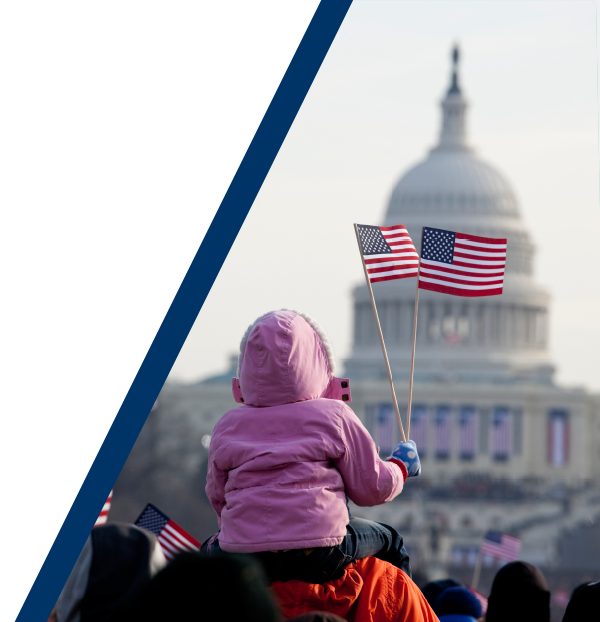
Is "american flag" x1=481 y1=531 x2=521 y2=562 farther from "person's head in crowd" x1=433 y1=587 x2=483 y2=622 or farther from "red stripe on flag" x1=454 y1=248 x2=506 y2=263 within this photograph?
"person's head in crowd" x1=433 y1=587 x2=483 y2=622

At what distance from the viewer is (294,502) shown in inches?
142

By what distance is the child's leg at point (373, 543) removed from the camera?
11.9ft

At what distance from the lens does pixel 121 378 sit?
5863mm

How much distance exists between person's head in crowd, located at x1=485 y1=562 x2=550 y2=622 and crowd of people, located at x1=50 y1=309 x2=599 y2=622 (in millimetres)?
618

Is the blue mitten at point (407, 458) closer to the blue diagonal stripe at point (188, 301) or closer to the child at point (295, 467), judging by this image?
the child at point (295, 467)

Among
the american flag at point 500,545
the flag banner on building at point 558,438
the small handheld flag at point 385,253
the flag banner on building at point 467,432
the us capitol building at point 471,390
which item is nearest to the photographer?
the small handheld flag at point 385,253

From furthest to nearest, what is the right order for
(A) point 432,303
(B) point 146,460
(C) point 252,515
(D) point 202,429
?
(A) point 432,303 → (D) point 202,429 → (B) point 146,460 → (C) point 252,515

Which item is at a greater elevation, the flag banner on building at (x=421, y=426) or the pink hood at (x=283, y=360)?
the pink hood at (x=283, y=360)

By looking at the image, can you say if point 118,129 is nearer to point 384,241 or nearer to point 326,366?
point 384,241

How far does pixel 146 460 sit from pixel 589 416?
84.5 feet

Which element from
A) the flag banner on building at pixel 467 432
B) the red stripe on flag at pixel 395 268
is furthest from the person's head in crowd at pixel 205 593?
the flag banner on building at pixel 467 432

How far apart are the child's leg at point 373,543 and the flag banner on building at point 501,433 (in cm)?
6884

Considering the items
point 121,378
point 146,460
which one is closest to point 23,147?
point 121,378

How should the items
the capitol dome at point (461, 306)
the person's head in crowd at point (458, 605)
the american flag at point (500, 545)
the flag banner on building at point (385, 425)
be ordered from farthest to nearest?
the capitol dome at point (461, 306) → the flag banner on building at point (385, 425) → the american flag at point (500, 545) → the person's head in crowd at point (458, 605)
